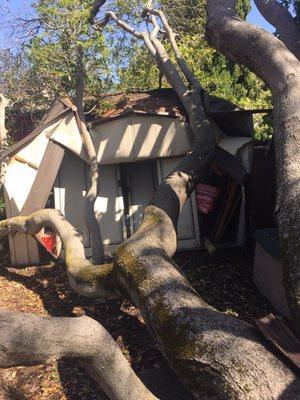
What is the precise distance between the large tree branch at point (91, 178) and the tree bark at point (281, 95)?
2.30 metres

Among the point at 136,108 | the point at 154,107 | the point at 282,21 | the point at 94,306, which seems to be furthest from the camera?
the point at 154,107

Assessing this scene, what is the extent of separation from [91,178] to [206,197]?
2666 mm

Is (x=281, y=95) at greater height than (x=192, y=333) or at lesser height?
greater

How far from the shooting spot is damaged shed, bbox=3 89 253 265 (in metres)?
8.20

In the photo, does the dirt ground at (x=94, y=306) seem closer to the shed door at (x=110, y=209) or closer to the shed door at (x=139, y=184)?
the shed door at (x=110, y=209)

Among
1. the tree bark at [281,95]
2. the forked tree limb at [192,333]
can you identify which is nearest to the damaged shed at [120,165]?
the tree bark at [281,95]

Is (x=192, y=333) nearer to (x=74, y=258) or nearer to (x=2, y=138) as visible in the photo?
(x=74, y=258)

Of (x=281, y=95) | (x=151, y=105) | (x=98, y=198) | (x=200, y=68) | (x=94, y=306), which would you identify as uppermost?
(x=200, y=68)

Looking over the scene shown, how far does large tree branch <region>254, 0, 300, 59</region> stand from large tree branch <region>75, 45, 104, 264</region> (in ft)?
10.2

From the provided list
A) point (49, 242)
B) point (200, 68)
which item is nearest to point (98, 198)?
point (49, 242)

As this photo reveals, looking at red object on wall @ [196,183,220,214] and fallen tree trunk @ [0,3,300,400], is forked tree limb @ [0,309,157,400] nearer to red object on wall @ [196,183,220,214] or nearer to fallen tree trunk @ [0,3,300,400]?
fallen tree trunk @ [0,3,300,400]

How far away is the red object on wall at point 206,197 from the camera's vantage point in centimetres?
884

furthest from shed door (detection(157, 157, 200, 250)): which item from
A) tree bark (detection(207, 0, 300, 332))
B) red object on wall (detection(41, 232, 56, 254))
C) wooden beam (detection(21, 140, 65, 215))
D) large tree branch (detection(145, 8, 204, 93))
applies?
tree bark (detection(207, 0, 300, 332))

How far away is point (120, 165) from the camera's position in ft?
29.9
